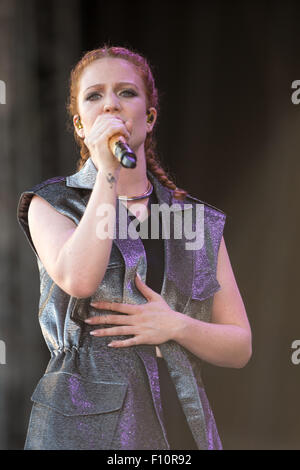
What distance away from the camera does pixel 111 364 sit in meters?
1.32

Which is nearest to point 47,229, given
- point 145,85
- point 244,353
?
point 145,85

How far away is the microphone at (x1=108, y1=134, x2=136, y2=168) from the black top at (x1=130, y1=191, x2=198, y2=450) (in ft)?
0.93

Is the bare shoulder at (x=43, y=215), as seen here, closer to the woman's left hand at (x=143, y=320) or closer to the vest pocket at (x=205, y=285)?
the woman's left hand at (x=143, y=320)

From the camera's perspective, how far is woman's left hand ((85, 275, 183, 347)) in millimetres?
1348

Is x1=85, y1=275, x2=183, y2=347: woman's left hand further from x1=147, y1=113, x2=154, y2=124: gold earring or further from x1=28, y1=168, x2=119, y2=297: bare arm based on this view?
x1=147, y1=113, x2=154, y2=124: gold earring

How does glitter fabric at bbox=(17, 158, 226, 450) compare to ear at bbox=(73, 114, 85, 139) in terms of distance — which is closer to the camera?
glitter fabric at bbox=(17, 158, 226, 450)

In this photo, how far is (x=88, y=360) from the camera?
1327 mm

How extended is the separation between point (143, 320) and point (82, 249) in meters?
0.25

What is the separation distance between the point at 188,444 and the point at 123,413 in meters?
0.23

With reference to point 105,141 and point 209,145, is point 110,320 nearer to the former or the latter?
point 105,141

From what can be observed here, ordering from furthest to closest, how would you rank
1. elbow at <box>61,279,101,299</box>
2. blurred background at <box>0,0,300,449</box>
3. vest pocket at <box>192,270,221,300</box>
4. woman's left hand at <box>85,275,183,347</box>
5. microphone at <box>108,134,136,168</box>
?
blurred background at <box>0,0,300,449</box> < vest pocket at <box>192,270,221,300</box> < woman's left hand at <box>85,275,183,347</box> < elbow at <box>61,279,101,299</box> < microphone at <box>108,134,136,168</box>

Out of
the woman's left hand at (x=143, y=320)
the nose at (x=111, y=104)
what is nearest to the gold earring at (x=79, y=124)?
the nose at (x=111, y=104)

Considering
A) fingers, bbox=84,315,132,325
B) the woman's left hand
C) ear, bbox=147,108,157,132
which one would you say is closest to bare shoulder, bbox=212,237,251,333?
the woman's left hand
